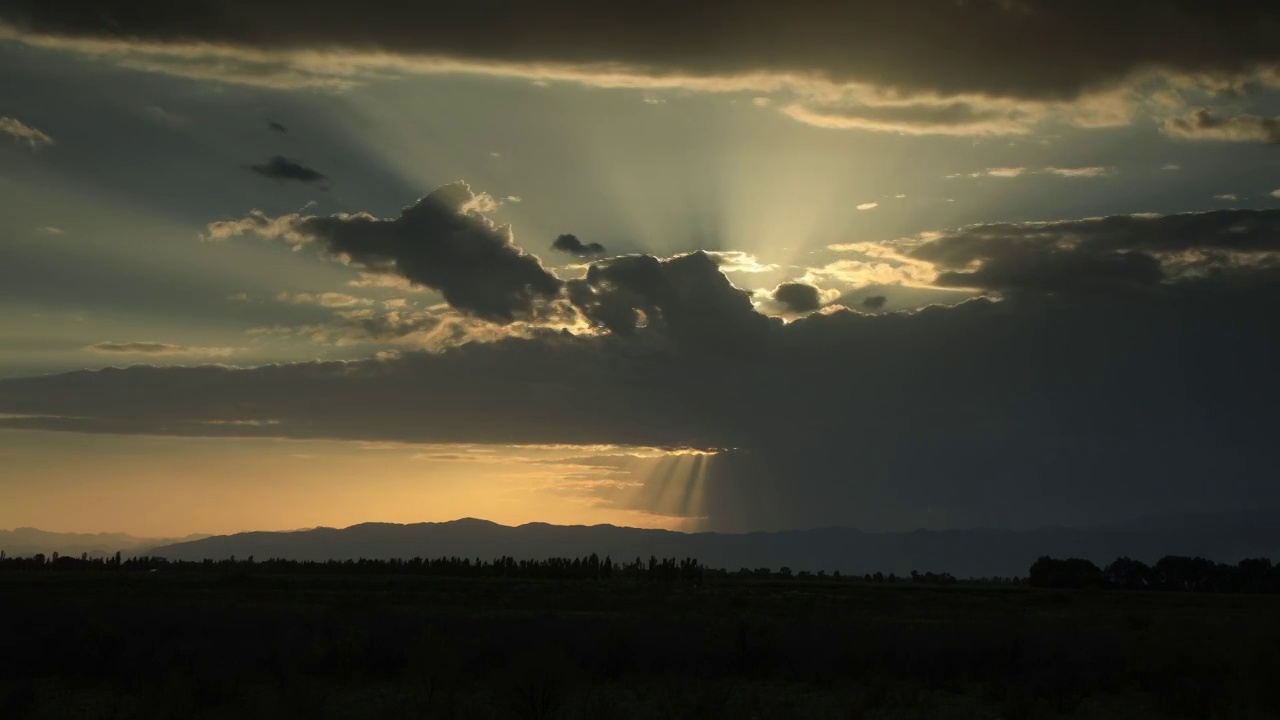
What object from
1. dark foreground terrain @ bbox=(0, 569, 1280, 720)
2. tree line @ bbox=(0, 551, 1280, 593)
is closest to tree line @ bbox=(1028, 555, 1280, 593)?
tree line @ bbox=(0, 551, 1280, 593)

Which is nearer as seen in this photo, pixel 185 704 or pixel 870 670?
pixel 185 704

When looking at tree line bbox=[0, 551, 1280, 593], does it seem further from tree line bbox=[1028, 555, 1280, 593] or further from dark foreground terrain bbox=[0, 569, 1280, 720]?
dark foreground terrain bbox=[0, 569, 1280, 720]

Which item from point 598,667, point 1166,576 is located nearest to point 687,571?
point 1166,576

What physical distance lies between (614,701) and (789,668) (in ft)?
17.9

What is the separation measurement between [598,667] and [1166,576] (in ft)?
262

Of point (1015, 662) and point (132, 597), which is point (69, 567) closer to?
point (132, 597)

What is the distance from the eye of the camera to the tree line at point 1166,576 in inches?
3423

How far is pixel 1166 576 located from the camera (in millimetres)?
95500

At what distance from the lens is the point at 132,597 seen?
5072 centimetres

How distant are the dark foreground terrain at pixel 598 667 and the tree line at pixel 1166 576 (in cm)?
5428

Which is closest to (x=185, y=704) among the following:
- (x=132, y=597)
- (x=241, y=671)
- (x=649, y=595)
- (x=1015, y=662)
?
(x=241, y=671)

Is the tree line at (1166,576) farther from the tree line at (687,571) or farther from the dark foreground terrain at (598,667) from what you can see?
the dark foreground terrain at (598,667)

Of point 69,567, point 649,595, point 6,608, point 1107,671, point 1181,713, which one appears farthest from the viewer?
point 69,567

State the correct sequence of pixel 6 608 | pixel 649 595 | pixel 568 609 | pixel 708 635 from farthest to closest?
pixel 649 595 → pixel 568 609 → pixel 6 608 → pixel 708 635
